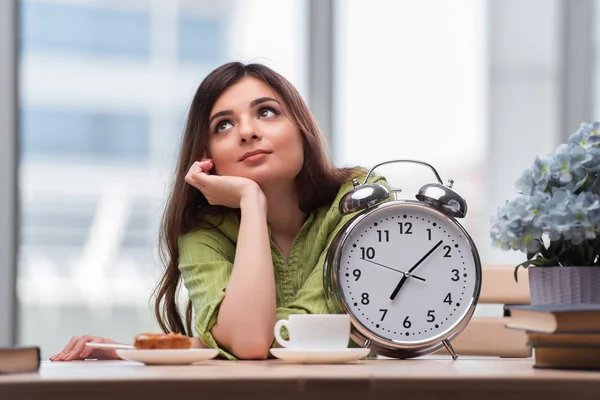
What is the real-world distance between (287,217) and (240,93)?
0.31 m

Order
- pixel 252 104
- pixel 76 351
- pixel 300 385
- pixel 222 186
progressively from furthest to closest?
1. pixel 252 104
2. pixel 222 186
3. pixel 76 351
4. pixel 300 385

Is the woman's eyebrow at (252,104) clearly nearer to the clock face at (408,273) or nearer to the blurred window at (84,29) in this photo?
the clock face at (408,273)

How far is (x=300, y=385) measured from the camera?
1099 millimetres

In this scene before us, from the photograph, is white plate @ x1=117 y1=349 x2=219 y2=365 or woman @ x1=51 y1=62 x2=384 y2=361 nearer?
white plate @ x1=117 y1=349 x2=219 y2=365

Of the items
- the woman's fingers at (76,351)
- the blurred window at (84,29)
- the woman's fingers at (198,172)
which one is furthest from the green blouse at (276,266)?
the blurred window at (84,29)

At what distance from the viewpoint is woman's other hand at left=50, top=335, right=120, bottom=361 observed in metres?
1.70

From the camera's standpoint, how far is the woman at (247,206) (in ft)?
5.65

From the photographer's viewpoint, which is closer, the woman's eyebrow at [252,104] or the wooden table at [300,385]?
the wooden table at [300,385]

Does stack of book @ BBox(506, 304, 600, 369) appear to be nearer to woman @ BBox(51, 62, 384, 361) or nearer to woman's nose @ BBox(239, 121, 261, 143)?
woman @ BBox(51, 62, 384, 361)

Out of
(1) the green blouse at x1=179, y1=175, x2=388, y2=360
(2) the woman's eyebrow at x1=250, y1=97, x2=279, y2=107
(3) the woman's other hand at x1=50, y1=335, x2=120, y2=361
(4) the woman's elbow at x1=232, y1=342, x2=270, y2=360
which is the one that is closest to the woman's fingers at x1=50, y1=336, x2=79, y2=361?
(3) the woman's other hand at x1=50, y1=335, x2=120, y2=361

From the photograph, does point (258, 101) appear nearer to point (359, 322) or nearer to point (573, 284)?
point (359, 322)

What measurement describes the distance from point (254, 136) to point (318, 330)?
59 cm

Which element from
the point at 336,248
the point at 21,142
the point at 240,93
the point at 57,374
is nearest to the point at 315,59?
the point at 21,142

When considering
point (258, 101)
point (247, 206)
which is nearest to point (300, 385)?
point (247, 206)
